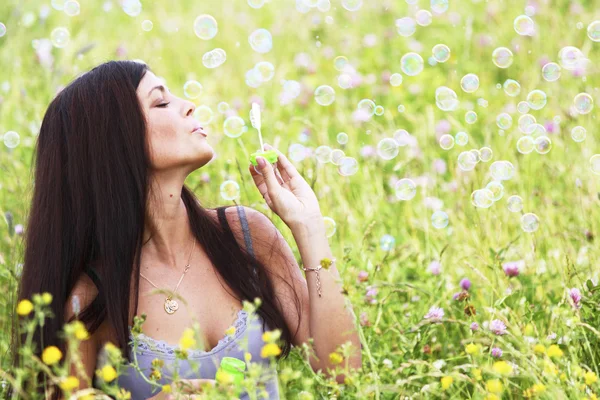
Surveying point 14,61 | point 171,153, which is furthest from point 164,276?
point 14,61

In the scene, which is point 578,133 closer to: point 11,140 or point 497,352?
point 497,352

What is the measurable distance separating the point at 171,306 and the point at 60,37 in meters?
3.15

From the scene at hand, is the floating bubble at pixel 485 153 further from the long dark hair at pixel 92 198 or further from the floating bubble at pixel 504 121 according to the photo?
the long dark hair at pixel 92 198

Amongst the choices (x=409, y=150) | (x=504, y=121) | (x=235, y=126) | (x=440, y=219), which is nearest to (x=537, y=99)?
(x=504, y=121)

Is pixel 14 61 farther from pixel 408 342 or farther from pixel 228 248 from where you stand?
pixel 408 342

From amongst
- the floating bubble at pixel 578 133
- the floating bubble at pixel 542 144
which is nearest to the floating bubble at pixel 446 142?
the floating bubble at pixel 542 144

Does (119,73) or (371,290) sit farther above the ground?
(119,73)

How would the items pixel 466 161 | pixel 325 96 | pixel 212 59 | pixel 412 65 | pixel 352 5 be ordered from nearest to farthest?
pixel 466 161, pixel 212 59, pixel 325 96, pixel 412 65, pixel 352 5

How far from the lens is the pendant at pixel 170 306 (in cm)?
209

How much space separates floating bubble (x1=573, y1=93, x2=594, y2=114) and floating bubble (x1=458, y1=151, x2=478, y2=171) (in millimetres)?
659

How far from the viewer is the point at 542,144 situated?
3.25 m

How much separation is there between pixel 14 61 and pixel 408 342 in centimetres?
338

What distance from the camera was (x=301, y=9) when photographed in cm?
540

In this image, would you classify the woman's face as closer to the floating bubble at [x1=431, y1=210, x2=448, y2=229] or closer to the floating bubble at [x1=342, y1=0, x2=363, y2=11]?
the floating bubble at [x1=431, y1=210, x2=448, y2=229]
